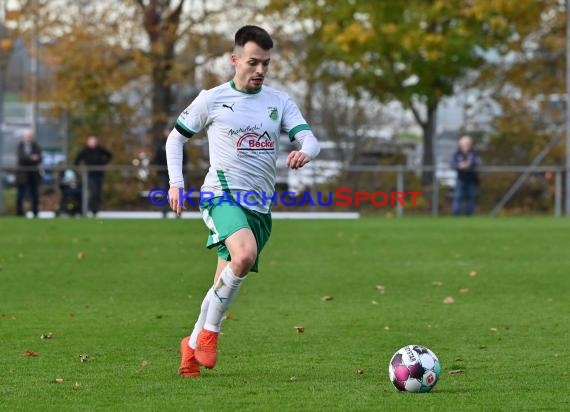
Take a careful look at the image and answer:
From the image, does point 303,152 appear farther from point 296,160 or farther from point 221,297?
point 221,297

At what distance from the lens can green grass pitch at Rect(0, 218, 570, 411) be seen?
25.7ft

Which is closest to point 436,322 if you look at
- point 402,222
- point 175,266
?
point 175,266

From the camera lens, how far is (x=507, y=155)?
121 feet

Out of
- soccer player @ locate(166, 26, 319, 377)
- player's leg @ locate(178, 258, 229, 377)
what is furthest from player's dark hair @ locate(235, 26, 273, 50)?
player's leg @ locate(178, 258, 229, 377)

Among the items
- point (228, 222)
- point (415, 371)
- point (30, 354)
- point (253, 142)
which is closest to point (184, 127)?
point (253, 142)

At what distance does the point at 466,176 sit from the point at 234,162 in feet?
72.9

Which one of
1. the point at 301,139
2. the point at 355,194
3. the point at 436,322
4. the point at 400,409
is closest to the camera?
the point at 400,409

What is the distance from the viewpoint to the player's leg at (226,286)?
8508mm

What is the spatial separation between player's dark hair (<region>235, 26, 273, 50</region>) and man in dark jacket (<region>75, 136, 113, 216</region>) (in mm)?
22659

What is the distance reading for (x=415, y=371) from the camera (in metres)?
7.81

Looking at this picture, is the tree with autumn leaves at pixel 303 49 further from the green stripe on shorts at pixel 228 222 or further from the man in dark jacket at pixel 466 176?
the green stripe on shorts at pixel 228 222

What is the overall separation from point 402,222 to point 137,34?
14453 mm

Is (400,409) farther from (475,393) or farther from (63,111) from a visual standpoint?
(63,111)

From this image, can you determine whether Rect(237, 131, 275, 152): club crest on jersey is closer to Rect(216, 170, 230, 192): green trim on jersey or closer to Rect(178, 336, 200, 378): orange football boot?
Rect(216, 170, 230, 192): green trim on jersey
